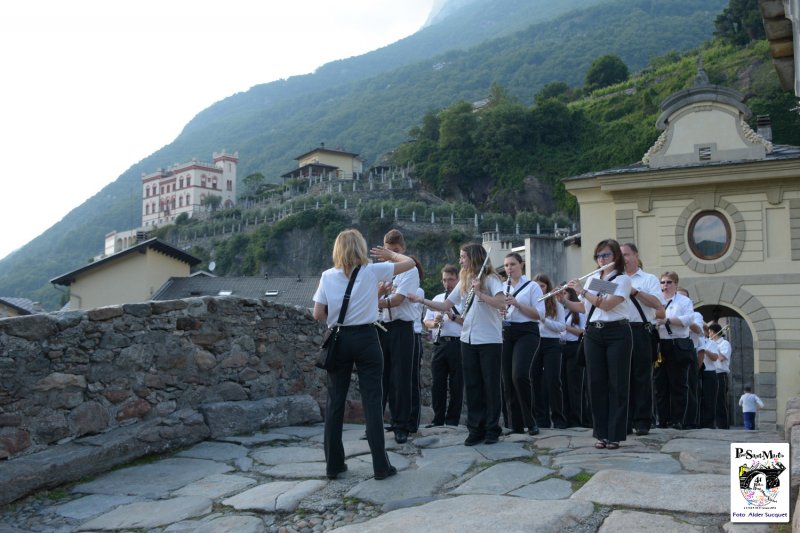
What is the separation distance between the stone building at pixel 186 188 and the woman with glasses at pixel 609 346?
111711mm

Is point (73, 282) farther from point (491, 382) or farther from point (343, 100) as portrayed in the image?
point (343, 100)

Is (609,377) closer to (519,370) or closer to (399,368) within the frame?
(519,370)

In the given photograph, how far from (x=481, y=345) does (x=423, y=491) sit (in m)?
1.77

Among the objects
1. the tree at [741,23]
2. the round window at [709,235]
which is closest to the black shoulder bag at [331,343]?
the round window at [709,235]

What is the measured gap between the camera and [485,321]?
6.77m

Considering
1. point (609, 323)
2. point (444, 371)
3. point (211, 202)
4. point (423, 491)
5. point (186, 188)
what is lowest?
point (423, 491)

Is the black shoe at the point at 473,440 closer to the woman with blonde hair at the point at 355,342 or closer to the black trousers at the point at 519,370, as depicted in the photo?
the black trousers at the point at 519,370

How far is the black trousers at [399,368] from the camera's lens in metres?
7.07

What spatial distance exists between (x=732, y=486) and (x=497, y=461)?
7.31 ft

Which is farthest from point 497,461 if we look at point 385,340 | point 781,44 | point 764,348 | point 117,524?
point 764,348

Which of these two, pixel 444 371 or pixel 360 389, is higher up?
pixel 360 389

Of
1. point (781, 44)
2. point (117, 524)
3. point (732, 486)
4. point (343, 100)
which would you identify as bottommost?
point (117, 524)

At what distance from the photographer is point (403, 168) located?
8800cm

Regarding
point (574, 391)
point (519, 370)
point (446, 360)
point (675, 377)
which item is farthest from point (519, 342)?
point (675, 377)
